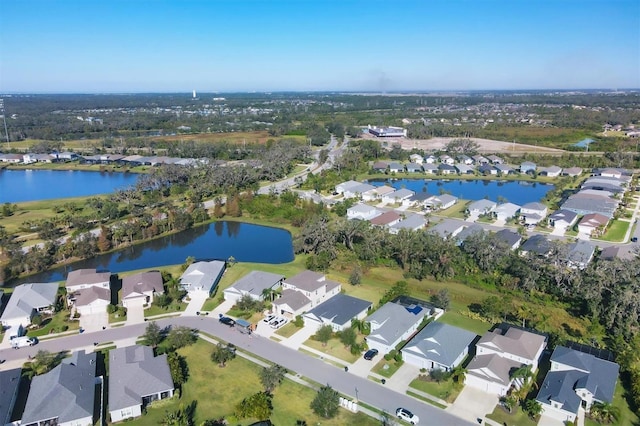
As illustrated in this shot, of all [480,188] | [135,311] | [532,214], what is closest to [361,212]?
[532,214]

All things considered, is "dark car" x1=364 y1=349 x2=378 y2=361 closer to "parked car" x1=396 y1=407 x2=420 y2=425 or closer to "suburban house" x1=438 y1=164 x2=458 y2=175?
"parked car" x1=396 y1=407 x2=420 y2=425

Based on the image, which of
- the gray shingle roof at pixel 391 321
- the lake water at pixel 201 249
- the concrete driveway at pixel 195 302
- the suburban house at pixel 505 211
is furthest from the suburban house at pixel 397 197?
the concrete driveway at pixel 195 302

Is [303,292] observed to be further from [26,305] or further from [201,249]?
[26,305]

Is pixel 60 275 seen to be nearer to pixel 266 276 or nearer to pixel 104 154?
pixel 266 276

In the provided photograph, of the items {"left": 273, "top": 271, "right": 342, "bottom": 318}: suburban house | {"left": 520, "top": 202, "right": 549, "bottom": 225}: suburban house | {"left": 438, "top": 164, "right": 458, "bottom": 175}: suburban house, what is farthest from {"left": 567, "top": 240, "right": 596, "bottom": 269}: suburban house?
{"left": 438, "top": 164, "right": 458, "bottom": 175}: suburban house

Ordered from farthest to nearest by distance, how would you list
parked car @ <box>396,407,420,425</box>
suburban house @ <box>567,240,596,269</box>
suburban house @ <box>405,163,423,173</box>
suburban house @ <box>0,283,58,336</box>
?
suburban house @ <box>405,163,423,173</box>, suburban house @ <box>567,240,596,269</box>, suburban house @ <box>0,283,58,336</box>, parked car @ <box>396,407,420,425</box>

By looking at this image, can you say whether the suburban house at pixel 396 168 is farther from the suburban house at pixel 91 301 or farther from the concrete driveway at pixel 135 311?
the suburban house at pixel 91 301
